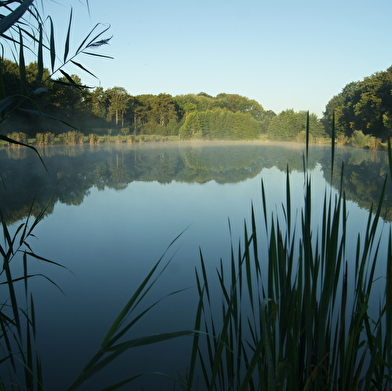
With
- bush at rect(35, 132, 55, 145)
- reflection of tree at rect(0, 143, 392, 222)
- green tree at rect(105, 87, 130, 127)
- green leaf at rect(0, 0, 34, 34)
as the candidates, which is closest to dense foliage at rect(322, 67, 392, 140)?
reflection of tree at rect(0, 143, 392, 222)

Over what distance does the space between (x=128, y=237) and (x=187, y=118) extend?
681 inches

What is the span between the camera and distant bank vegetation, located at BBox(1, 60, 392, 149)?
11031 millimetres

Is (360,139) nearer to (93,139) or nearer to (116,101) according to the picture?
(93,139)

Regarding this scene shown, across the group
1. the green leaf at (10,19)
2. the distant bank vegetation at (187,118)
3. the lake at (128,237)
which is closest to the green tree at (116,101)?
the distant bank vegetation at (187,118)

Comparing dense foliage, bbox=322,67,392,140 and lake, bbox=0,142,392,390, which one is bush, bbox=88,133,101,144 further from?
dense foliage, bbox=322,67,392,140

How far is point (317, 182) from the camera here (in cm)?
545

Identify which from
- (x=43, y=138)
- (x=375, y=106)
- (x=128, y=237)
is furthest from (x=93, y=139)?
(x=128, y=237)

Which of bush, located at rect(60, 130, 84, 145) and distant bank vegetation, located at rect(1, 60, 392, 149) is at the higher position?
distant bank vegetation, located at rect(1, 60, 392, 149)

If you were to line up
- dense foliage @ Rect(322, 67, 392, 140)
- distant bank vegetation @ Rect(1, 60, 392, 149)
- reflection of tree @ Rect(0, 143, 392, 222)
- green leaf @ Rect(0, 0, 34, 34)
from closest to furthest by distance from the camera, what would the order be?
green leaf @ Rect(0, 0, 34, 34), reflection of tree @ Rect(0, 143, 392, 222), dense foliage @ Rect(322, 67, 392, 140), distant bank vegetation @ Rect(1, 60, 392, 149)

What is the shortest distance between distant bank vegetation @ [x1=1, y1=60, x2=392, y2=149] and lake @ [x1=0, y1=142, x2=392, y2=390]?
17.4 ft

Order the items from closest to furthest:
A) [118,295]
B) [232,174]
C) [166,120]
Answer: [118,295] → [232,174] → [166,120]

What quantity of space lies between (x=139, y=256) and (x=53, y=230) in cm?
99

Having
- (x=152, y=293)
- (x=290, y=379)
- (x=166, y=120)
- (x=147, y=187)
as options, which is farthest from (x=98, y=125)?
(x=290, y=379)

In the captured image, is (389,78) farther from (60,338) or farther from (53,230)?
(60,338)
